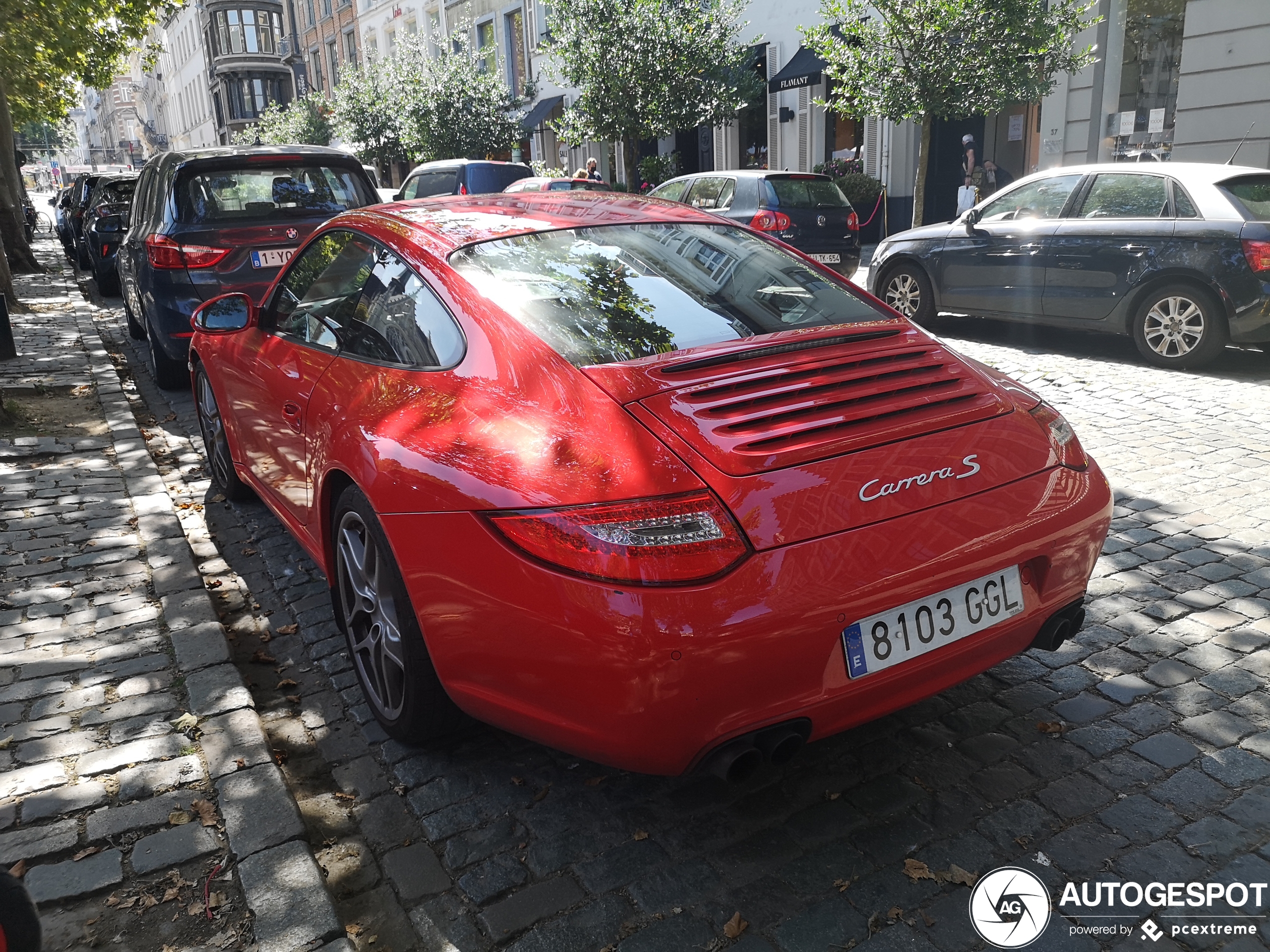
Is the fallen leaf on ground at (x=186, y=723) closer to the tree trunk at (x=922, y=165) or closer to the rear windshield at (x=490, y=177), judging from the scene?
the tree trunk at (x=922, y=165)

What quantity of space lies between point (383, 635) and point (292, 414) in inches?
42.9

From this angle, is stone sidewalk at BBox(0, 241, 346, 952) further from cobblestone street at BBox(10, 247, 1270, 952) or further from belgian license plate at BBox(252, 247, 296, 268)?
belgian license plate at BBox(252, 247, 296, 268)

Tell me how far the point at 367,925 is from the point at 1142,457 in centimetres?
503

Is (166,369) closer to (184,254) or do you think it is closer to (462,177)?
(184,254)

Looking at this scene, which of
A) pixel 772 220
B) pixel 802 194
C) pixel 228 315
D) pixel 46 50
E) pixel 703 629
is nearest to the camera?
pixel 703 629

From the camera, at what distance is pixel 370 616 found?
10.4 ft

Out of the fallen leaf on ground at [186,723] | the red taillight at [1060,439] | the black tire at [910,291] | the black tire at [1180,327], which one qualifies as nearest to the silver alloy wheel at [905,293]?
the black tire at [910,291]

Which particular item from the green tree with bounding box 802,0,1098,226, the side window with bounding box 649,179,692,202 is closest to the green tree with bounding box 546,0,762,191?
the green tree with bounding box 802,0,1098,226

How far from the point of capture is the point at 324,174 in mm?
8219

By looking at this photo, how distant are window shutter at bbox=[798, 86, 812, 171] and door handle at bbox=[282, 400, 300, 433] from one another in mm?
20837

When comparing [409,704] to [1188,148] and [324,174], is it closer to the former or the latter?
[324,174]

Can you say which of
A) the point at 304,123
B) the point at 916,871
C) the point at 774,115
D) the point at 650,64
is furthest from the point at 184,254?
the point at 304,123

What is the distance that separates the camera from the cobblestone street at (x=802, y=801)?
2.40 metres

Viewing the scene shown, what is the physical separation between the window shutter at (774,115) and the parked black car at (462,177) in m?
6.65
